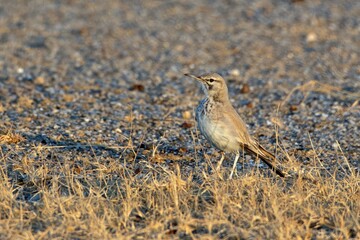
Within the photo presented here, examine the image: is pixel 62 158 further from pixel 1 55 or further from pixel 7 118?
pixel 1 55

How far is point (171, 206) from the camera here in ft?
20.0

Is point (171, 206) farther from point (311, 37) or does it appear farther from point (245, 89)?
point (311, 37)

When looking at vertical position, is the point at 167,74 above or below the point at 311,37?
below

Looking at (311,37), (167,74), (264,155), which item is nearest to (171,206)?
(264,155)

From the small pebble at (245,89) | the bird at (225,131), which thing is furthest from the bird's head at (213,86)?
the small pebble at (245,89)

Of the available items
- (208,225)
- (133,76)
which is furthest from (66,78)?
(208,225)

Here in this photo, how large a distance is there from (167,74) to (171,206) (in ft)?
18.8

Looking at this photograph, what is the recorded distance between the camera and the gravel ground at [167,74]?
8.28m

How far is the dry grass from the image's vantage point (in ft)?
18.6

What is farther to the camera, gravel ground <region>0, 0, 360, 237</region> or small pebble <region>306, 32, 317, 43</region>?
small pebble <region>306, 32, 317, 43</region>

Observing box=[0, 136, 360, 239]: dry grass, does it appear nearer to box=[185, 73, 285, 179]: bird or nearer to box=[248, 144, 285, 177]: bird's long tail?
box=[248, 144, 285, 177]: bird's long tail

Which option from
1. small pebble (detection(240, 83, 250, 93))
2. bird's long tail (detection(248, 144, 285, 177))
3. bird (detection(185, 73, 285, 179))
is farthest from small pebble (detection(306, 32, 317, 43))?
bird's long tail (detection(248, 144, 285, 177))

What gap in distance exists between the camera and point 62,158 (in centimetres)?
758

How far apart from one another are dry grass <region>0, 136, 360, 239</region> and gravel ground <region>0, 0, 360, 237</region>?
0.42 meters
